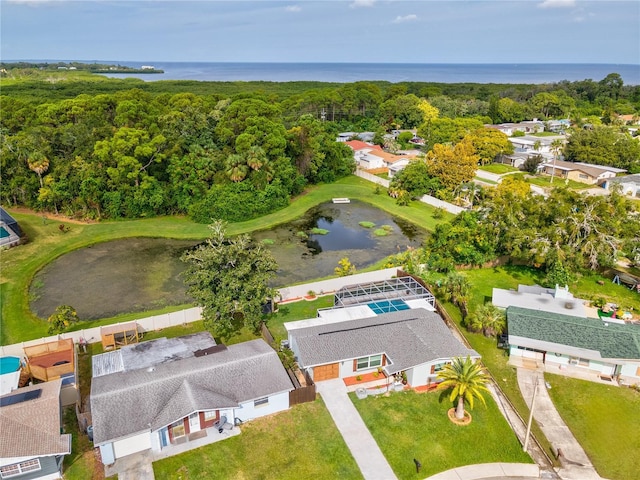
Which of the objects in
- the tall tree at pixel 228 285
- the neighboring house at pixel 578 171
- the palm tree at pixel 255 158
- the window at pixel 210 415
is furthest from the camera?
the neighboring house at pixel 578 171

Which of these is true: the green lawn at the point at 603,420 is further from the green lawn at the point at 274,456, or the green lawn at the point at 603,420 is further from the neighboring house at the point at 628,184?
the neighboring house at the point at 628,184

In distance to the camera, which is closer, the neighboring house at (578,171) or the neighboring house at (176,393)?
the neighboring house at (176,393)

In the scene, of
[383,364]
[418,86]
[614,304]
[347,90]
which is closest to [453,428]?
[383,364]

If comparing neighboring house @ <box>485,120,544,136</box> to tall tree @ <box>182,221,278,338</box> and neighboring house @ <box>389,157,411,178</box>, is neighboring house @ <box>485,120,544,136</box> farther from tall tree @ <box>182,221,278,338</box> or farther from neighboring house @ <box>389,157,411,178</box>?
tall tree @ <box>182,221,278,338</box>

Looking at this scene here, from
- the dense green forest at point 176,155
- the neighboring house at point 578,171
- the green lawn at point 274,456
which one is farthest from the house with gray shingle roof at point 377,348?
the neighboring house at point 578,171

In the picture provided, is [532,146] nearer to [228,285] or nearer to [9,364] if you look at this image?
[228,285]

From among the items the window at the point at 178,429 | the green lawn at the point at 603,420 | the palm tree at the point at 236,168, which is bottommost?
the green lawn at the point at 603,420
